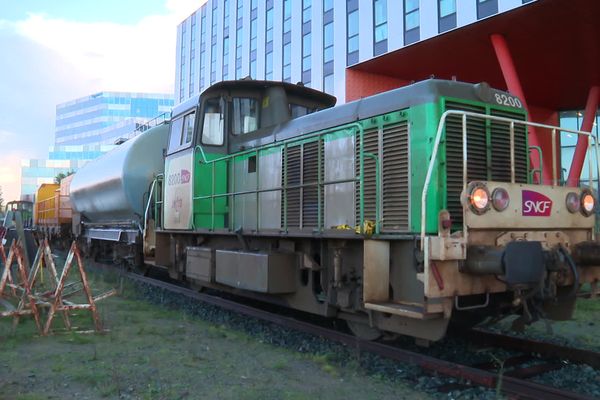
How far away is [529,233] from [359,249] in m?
1.73

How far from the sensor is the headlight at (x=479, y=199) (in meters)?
4.68

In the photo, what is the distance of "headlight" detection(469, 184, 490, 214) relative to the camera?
4.68 meters

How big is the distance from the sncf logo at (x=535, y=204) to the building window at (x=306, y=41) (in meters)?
25.3

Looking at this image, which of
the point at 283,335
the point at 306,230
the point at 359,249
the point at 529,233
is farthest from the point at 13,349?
the point at 529,233

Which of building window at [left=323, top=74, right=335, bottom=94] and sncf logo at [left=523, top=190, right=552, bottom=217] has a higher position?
building window at [left=323, top=74, right=335, bottom=94]

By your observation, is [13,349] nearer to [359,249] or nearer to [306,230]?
[306,230]

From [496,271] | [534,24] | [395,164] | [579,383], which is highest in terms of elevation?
[534,24]

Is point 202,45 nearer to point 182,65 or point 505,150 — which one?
point 182,65

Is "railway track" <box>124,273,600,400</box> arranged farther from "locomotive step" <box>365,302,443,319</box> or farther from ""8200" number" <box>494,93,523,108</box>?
""8200" number" <box>494,93,523,108</box>

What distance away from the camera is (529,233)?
5.12 metres

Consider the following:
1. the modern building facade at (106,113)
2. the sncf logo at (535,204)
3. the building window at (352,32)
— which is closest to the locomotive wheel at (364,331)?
the sncf logo at (535,204)

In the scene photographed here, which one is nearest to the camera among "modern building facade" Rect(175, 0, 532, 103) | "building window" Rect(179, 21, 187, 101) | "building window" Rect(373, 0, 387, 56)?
"modern building facade" Rect(175, 0, 532, 103)

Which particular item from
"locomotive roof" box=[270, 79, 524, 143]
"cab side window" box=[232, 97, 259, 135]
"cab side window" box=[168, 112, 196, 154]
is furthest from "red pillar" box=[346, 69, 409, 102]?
"locomotive roof" box=[270, 79, 524, 143]

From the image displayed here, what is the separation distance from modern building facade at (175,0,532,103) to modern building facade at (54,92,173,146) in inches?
2043
